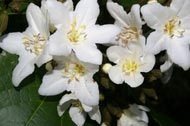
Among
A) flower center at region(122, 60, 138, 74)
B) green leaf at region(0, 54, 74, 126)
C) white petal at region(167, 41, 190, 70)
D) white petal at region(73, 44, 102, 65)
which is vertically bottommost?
green leaf at region(0, 54, 74, 126)

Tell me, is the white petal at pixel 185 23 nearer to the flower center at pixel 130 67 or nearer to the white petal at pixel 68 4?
the flower center at pixel 130 67

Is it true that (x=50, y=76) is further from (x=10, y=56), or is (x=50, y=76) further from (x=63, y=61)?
(x=10, y=56)

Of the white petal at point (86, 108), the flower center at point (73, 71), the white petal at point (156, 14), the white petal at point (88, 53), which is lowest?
the white petal at point (86, 108)

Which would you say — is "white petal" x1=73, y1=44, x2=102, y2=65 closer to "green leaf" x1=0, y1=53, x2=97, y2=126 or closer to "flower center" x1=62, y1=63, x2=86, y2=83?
"flower center" x1=62, y1=63, x2=86, y2=83

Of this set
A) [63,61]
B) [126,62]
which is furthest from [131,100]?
[63,61]

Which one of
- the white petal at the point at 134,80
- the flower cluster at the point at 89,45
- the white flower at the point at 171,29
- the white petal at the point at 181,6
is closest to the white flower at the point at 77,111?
the flower cluster at the point at 89,45

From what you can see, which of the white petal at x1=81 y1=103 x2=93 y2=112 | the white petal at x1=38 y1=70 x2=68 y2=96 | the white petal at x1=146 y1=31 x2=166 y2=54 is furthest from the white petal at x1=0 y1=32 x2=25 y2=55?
the white petal at x1=146 y1=31 x2=166 y2=54
